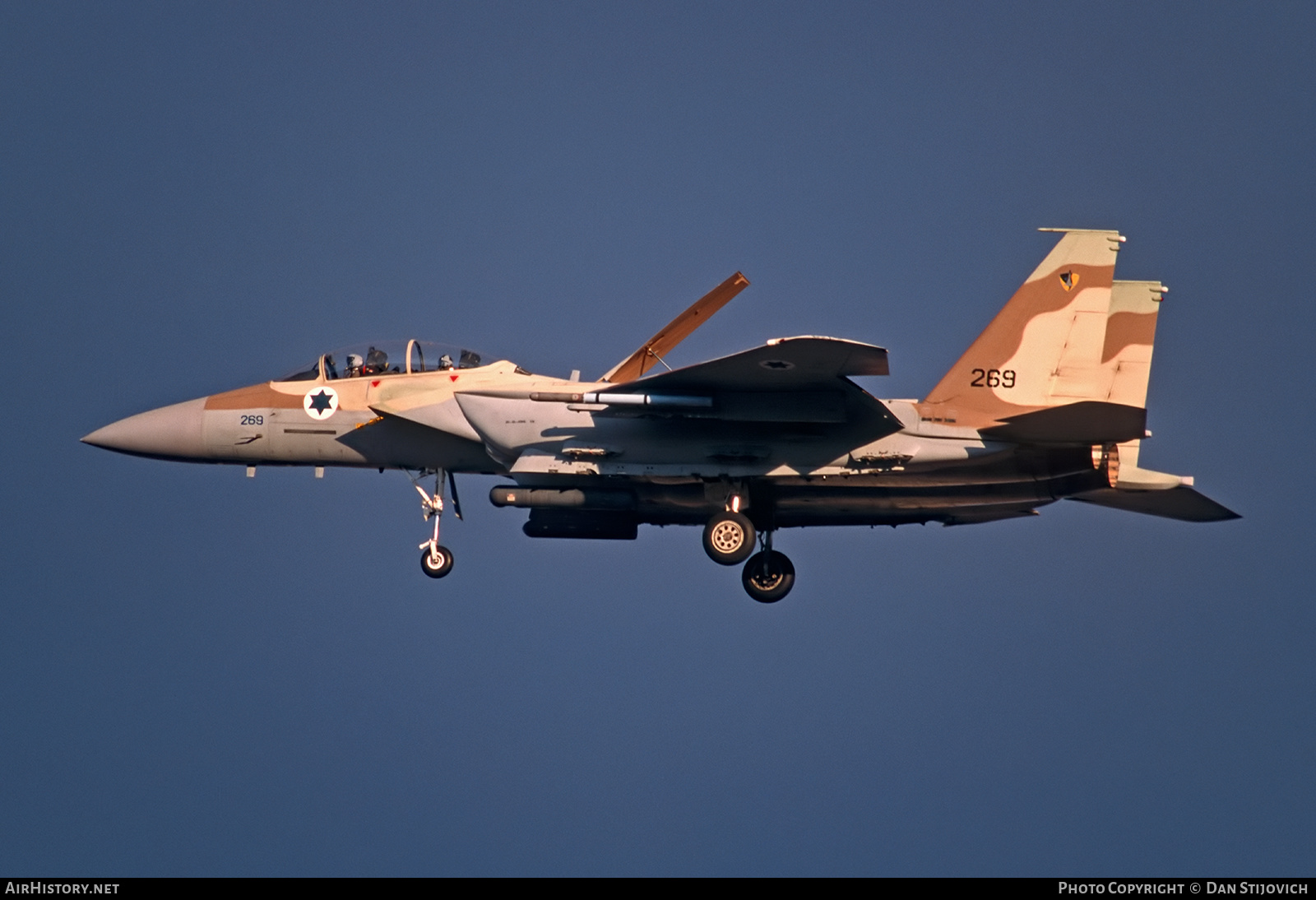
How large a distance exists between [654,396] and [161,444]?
7.47m

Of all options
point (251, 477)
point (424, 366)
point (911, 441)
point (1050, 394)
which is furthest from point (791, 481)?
point (251, 477)

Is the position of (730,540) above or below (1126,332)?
below

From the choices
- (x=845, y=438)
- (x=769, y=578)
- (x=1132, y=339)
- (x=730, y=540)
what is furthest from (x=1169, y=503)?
(x=730, y=540)

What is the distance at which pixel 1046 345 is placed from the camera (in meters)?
23.3

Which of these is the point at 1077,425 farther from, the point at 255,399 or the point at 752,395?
the point at 255,399

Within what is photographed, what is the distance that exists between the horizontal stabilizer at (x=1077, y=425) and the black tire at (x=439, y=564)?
7264 mm

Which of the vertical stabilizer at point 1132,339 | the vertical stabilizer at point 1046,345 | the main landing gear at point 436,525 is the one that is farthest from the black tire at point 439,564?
the vertical stabilizer at point 1132,339

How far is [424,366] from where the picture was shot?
2445 centimetres

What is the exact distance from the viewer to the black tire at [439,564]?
24.2 meters

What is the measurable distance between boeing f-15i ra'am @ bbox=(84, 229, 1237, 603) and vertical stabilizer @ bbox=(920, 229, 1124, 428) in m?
0.02

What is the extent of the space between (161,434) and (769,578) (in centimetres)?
864

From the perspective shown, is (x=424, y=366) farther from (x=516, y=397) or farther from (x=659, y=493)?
(x=659, y=493)

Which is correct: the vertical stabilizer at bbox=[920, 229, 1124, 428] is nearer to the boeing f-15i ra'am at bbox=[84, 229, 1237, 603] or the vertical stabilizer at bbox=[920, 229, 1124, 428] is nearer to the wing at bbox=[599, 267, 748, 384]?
the boeing f-15i ra'am at bbox=[84, 229, 1237, 603]

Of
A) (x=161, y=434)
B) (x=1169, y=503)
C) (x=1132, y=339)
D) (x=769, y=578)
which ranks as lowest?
(x=769, y=578)
